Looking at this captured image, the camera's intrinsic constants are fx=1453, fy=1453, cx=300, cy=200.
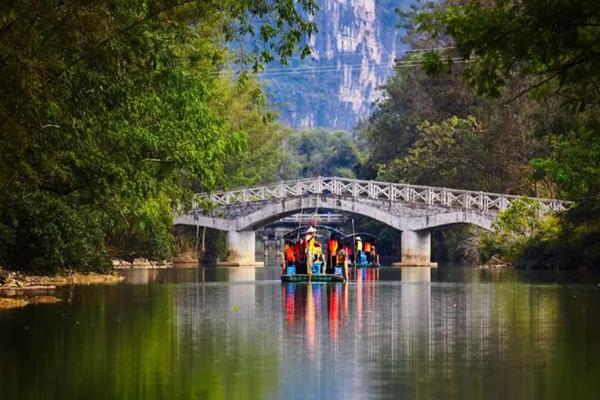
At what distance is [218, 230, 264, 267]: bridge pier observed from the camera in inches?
3194

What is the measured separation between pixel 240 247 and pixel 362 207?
26.8 ft

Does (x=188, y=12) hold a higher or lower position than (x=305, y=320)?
higher

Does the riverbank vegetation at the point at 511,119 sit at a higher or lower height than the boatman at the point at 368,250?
higher

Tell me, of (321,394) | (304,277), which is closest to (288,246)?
(304,277)

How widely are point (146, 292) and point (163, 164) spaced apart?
3288 millimetres

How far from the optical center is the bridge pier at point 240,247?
81.1m

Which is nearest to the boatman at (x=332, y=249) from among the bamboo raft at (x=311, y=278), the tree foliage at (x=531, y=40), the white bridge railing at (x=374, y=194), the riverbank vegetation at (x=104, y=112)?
the bamboo raft at (x=311, y=278)

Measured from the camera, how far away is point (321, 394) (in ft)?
46.0

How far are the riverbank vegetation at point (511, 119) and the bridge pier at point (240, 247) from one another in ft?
34.2

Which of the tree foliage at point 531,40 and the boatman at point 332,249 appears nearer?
the tree foliage at point 531,40

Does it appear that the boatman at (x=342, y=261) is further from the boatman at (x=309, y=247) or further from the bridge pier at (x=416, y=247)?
the bridge pier at (x=416, y=247)

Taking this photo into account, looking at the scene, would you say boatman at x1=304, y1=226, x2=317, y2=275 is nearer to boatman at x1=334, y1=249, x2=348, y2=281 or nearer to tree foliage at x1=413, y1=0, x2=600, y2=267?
boatman at x1=334, y1=249, x2=348, y2=281

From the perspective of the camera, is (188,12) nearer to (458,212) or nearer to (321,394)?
(321,394)

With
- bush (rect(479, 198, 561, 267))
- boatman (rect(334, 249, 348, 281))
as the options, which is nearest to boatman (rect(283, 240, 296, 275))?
boatman (rect(334, 249, 348, 281))
